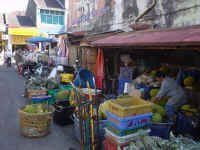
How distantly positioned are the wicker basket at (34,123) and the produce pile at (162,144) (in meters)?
2.44

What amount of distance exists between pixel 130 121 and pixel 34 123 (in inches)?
99.7

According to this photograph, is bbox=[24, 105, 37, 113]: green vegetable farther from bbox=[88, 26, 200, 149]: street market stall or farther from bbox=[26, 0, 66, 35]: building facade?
bbox=[26, 0, 66, 35]: building facade

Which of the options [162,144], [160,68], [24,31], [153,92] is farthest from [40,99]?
[24,31]

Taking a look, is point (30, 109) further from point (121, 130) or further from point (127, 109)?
point (127, 109)

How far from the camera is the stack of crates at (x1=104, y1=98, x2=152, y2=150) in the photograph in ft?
11.3

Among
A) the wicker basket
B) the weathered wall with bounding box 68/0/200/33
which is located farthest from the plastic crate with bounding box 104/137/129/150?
the weathered wall with bounding box 68/0/200/33

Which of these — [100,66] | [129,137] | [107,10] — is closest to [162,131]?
[129,137]

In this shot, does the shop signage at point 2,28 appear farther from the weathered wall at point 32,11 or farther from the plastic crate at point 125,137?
the plastic crate at point 125,137

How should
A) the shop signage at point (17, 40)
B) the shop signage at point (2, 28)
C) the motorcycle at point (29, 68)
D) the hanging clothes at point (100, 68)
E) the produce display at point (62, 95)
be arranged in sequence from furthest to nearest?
the shop signage at point (2, 28) → the shop signage at point (17, 40) → the motorcycle at point (29, 68) → the hanging clothes at point (100, 68) → the produce display at point (62, 95)

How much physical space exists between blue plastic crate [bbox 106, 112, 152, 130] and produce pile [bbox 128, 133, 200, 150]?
0.94 ft

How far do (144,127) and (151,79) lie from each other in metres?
3.70

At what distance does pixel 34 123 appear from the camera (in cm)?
475

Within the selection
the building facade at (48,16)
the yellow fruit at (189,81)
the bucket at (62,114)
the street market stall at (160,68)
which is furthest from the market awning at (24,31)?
the yellow fruit at (189,81)

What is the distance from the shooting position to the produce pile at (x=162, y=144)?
3018mm
